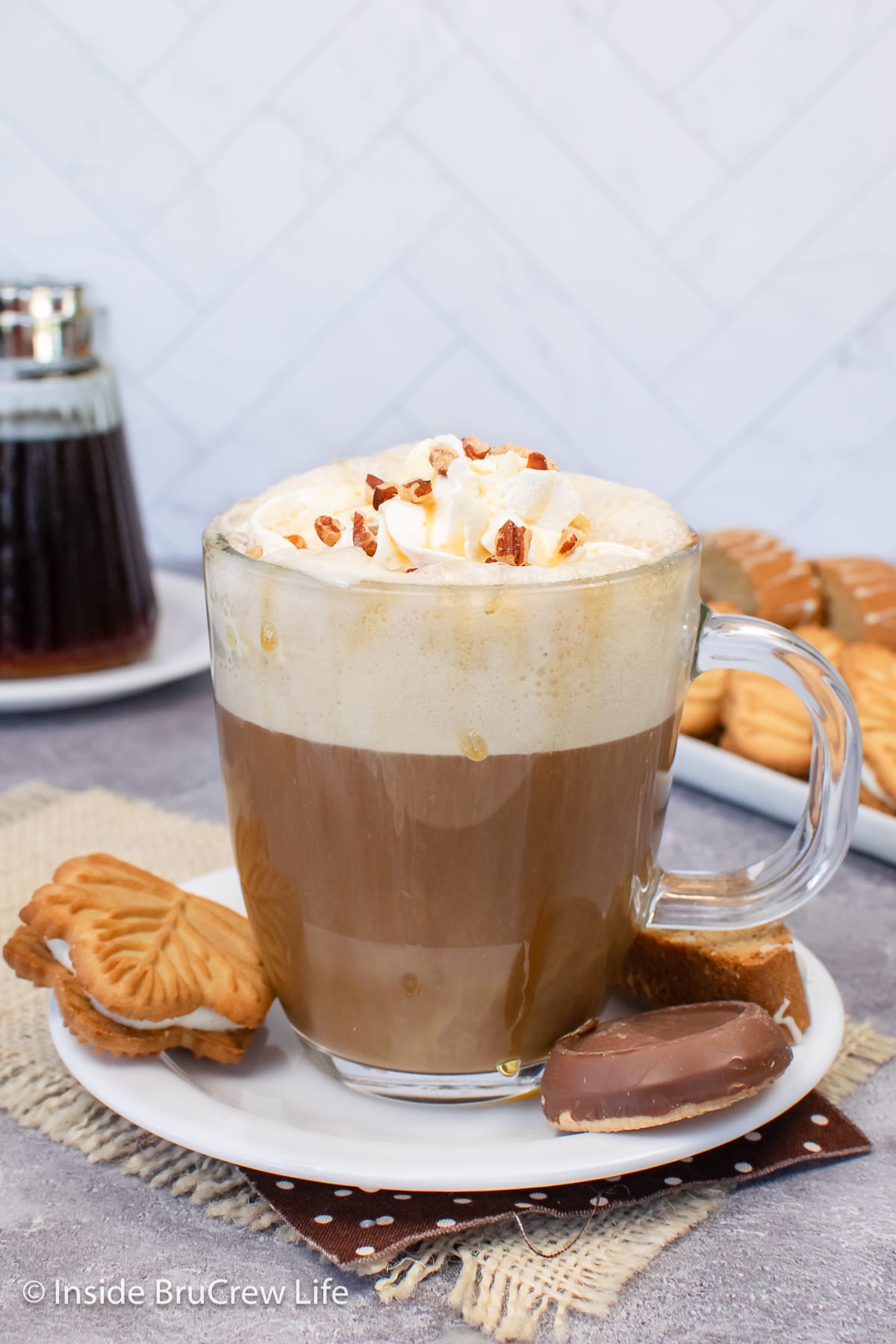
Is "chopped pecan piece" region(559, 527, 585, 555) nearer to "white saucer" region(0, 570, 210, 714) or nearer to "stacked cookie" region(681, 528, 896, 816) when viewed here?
"stacked cookie" region(681, 528, 896, 816)

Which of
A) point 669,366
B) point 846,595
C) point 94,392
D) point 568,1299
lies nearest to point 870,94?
point 669,366

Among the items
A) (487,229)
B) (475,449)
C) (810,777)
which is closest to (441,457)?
(475,449)

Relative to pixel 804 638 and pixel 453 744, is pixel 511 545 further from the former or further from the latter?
pixel 804 638

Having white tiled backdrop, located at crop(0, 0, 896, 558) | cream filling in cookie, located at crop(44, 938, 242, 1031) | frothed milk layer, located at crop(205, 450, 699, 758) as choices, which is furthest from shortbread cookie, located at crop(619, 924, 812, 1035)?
white tiled backdrop, located at crop(0, 0, 896, 558)

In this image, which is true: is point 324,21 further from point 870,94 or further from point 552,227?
point 870,94

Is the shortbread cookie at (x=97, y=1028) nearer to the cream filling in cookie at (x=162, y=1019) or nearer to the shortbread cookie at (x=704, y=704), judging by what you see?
the cream filling in cookie at (x=162, y=1019)

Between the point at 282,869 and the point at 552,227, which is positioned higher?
the point at 552,227
